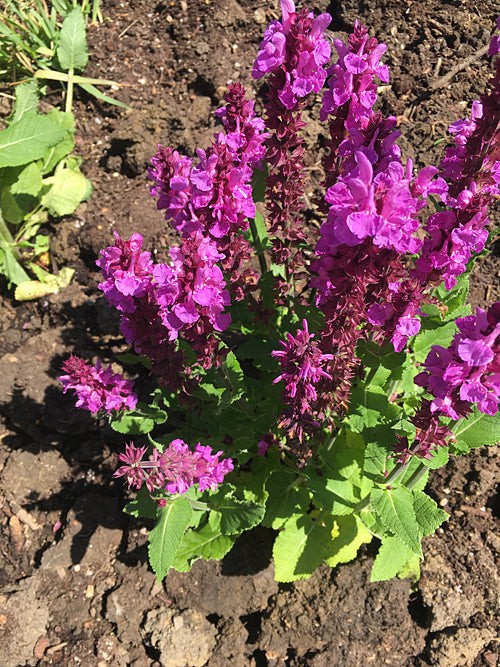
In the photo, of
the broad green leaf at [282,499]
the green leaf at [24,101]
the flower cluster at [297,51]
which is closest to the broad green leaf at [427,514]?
the broad green leaf at [282,499]

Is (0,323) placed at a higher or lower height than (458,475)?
lower

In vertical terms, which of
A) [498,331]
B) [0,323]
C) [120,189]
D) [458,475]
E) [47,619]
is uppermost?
[498,331]

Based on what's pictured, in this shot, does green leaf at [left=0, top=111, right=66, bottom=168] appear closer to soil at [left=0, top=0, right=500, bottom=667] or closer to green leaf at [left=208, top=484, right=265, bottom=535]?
soil at [left=0, top=0, right=500, bottom=667]

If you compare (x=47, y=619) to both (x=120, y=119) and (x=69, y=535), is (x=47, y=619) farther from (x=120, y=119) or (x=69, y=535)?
(x=120, y=119)

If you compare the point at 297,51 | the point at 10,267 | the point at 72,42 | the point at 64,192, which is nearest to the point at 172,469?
the point at 297,51

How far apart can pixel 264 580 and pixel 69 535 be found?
1.59m

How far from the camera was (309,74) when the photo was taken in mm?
2551

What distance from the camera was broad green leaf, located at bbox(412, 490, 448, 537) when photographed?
3.03 m

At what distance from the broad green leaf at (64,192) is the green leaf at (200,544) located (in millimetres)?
3431

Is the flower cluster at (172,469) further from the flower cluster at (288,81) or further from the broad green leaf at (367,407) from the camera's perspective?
the flower cluster at (288,81)

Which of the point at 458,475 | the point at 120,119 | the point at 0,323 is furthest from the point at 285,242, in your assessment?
the point at 120,119

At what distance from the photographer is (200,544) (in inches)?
149

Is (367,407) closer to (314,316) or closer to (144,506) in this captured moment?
(314,316)

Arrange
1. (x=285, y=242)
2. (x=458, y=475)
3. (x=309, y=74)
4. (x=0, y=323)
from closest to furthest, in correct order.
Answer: (x=309, y=74), (x=285, y=242), (x=458, y=475), (x=0, y=323)
